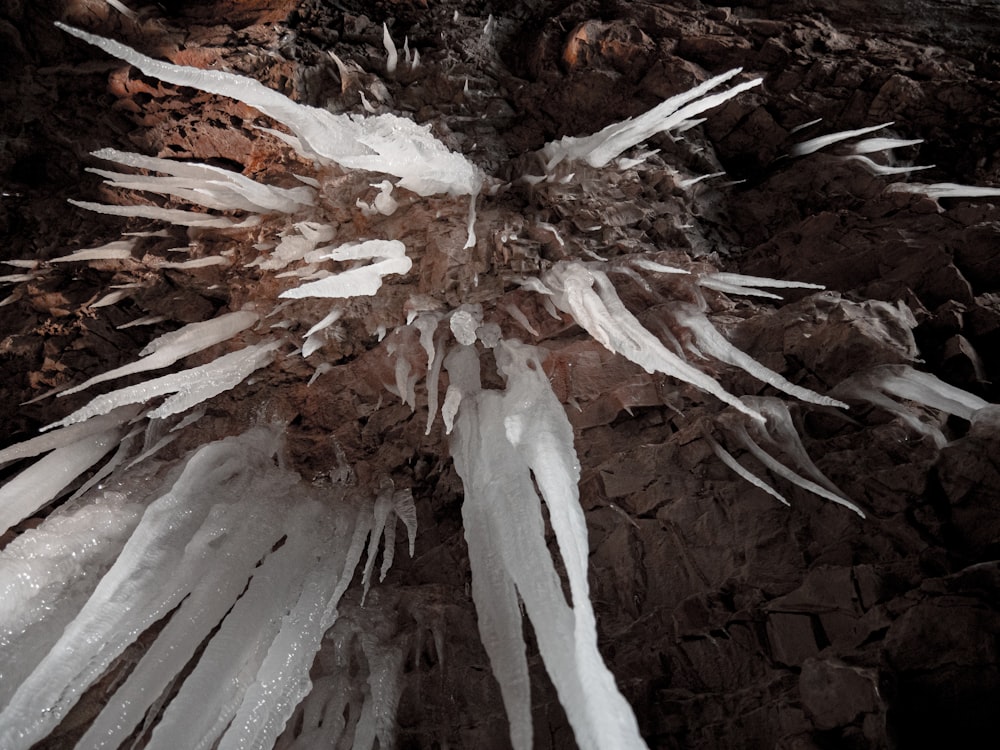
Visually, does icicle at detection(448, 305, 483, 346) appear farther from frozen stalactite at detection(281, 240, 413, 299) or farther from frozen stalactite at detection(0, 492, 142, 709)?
frozen stalactite at detection(0, 492, 142, 709)

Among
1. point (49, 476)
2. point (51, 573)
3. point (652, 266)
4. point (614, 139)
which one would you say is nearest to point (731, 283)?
point (652, 266)

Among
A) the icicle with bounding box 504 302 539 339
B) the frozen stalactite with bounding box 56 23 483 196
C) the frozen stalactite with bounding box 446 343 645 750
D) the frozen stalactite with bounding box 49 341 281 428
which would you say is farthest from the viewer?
the icicle with bounding box 504 302 539 339

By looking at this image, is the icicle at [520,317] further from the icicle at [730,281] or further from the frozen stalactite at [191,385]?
the frozen stalactite at [191,385]

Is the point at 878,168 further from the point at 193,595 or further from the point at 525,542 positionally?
the point at 193,595

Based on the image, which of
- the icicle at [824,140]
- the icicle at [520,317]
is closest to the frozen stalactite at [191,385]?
the icicle at [520,317]

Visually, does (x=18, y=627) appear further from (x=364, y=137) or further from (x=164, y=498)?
(x=364, y=137)

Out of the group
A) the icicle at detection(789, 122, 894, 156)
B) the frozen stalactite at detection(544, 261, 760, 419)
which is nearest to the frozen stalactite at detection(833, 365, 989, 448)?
the frozen stalactite at detection(544, 261, 760, 419)
